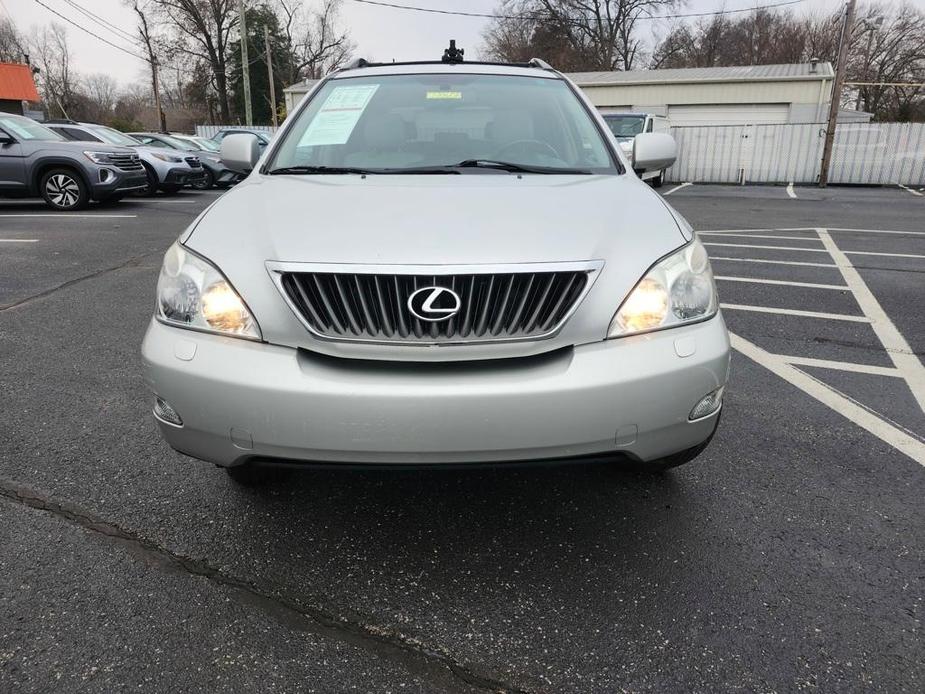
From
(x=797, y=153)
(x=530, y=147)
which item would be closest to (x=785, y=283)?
(x=530, y=147)

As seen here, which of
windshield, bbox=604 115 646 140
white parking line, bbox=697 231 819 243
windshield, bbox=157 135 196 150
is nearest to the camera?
white parking line, bbox=697 231 819 243

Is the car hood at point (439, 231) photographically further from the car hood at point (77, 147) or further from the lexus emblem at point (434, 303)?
the car hood at point (77, 147)

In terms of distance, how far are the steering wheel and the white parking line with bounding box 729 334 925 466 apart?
189cm

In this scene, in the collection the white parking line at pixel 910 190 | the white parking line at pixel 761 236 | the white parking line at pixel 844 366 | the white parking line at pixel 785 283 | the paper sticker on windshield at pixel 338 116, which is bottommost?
the white parking line at pixel 910 190

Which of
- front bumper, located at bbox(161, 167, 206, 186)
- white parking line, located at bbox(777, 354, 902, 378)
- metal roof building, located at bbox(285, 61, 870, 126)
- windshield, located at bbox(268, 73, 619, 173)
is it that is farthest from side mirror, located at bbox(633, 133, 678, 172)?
metal roof building, located at bbox(285, 61, 870, 126)

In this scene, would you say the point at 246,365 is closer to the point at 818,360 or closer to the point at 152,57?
the point at 818,360

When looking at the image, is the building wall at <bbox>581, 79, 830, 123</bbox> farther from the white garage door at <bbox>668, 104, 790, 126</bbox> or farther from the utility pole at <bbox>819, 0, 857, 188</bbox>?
the utility pole at <bbox>819, 0, 857, 188</bbox>

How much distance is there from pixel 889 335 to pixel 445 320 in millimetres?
4063

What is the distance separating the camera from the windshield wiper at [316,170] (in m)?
2.83

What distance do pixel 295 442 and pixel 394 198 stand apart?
97 cm

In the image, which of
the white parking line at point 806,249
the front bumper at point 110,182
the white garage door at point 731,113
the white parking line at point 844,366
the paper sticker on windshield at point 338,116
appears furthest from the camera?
the white garage door at point 731,113

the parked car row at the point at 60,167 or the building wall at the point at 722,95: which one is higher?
the building wall at the point at 722,95

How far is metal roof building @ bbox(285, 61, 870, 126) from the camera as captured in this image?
24344 millimetres

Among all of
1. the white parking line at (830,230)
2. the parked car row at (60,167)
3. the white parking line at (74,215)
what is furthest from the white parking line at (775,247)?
the parked car row at (60,167)
